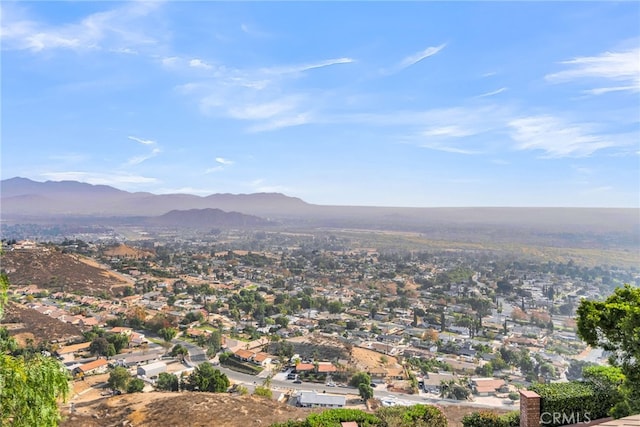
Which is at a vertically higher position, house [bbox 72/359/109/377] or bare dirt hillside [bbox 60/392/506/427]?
bare dirt hillside [bbox 60/392/506/427]

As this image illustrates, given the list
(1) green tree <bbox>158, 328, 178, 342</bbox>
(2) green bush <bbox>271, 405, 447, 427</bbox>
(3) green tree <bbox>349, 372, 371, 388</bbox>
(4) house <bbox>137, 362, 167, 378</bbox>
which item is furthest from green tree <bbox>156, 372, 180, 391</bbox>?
(2) green bush <bbox>271, 405, 447, 427</bbox>

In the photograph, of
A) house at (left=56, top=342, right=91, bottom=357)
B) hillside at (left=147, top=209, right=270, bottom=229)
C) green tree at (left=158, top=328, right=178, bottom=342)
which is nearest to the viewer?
house at (left=56, top=342, right=91, bottom=357)

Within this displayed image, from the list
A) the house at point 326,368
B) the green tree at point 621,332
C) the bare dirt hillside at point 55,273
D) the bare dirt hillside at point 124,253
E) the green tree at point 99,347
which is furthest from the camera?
the bare dirt hillside at point 124,253

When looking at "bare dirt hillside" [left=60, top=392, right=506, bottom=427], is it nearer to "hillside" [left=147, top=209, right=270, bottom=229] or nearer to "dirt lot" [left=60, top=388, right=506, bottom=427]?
"dirt lot" [left=60, top=388, right=506, bottom=427]

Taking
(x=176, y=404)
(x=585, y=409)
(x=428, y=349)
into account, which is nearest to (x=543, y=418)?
(x=585, y=409)

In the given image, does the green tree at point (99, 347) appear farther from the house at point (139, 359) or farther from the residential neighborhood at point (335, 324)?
the house at point (139, 359)

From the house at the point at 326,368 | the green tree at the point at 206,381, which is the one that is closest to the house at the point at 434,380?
the house at the point at 326,368
